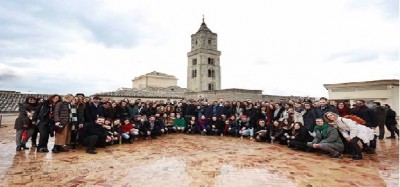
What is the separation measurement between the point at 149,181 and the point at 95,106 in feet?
15.1

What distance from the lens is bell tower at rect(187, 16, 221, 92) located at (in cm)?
4488

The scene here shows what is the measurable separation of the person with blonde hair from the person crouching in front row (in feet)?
6.39

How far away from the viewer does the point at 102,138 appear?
7.52 m

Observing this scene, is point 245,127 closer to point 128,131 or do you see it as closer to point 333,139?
point 333,139

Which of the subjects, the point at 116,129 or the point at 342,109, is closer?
the point at 342,109

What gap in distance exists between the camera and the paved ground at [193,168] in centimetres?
438

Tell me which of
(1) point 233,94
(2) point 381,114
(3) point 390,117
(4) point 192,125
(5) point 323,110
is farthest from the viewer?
(1) point 233,94

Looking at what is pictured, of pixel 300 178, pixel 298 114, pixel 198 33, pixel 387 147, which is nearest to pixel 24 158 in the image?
pixel 300 178

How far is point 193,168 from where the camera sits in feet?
17.3

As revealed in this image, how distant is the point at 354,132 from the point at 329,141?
0.64 meters

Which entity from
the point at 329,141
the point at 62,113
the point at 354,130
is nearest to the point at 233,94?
the point at 329,141

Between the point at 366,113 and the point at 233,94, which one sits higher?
the point at 233,94

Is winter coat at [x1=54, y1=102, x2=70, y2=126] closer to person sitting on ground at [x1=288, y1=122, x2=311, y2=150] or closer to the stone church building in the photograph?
person sitting on ground at [x1=288, y1=122, x2=311, y2=150]

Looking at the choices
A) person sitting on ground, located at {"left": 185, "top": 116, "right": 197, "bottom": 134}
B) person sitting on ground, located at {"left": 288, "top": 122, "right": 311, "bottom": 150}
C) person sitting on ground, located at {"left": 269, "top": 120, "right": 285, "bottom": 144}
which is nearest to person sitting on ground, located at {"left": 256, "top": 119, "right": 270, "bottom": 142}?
person sitting on ground, located at {"left": 269, "top": 120, "right": 285, "bottom": 144}
